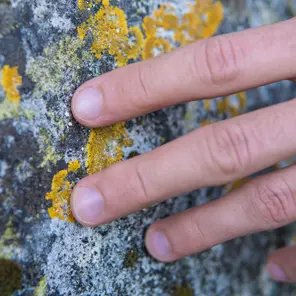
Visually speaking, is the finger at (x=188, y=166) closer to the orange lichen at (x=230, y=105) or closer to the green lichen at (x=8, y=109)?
the green lichen at (x=8, y=109)

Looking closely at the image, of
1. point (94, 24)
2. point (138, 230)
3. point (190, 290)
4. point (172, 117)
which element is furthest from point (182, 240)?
point (94, 24)

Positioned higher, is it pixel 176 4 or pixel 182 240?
pixel 176 4

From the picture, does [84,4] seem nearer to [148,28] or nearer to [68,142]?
[148,28]

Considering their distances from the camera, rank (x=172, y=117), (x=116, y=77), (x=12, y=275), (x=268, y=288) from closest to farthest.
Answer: (x=12, y=275)
(x=116, y=77)
(x=172, y=117)
(x=268, y=288)

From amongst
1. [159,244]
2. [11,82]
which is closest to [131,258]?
[159,244]

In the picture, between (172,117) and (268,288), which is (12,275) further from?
(268,288)

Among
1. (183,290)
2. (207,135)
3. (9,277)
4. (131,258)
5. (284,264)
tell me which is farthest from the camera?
(284,264)
